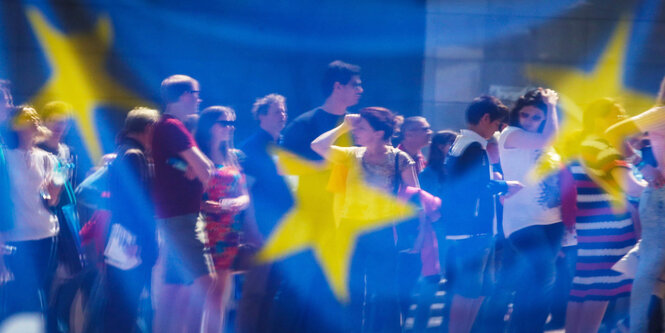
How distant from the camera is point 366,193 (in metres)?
5.34

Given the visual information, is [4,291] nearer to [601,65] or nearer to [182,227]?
[182,227]

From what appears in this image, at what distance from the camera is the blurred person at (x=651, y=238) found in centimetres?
495

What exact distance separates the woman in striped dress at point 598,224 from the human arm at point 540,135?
0.67 ft

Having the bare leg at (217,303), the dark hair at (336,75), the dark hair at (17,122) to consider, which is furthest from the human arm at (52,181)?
the dark hair at (336,75)

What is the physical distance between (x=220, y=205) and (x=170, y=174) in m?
0.60

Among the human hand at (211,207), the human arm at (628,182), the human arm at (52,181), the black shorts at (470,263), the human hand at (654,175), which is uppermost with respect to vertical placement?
the human hand at (654,175)

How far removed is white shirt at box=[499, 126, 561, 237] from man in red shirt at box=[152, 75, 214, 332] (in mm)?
1806

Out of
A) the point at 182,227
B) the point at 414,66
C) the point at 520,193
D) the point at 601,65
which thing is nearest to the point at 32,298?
the point at 182,227

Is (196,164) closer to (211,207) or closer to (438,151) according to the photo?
(211,207)

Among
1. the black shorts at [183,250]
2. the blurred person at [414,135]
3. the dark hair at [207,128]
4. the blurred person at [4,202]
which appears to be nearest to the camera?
the blurred person at [4,202]

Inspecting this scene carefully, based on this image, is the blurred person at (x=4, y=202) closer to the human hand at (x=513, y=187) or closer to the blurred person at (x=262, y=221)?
the blurred person at (x=262, y=221)

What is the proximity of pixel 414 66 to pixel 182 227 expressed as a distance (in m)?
6.68

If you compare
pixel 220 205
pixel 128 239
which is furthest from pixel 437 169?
pixel 128 239

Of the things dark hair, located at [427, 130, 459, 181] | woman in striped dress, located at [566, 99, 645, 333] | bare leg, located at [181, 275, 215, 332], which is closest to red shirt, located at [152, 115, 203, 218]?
bare leg, located at [181, 275, 215, 332]
